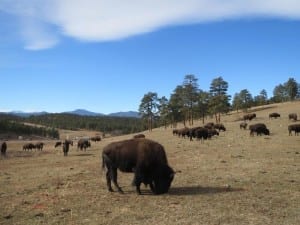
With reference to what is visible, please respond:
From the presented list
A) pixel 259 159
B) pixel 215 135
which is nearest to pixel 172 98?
pixel 215 135

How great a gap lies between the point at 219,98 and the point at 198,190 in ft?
285

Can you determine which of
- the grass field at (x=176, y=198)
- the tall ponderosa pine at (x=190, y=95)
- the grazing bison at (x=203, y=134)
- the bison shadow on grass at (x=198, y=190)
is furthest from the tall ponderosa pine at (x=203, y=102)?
the bison shadow on grass at (x=198, y=190)

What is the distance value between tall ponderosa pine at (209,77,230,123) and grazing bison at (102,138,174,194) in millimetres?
84079

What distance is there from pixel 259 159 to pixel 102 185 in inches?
503

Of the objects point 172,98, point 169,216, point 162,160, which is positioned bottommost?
point 169,216

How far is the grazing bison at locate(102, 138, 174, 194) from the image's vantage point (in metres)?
18.5

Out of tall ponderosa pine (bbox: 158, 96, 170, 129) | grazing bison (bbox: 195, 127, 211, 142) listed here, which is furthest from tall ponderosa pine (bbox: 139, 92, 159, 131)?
grazing bison (bbox: 195, 127, 211, 142)

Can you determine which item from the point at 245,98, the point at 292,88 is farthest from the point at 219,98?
the point at 292,88

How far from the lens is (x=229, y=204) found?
52.2 feet

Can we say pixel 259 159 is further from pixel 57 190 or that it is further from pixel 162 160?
pixel 57 190

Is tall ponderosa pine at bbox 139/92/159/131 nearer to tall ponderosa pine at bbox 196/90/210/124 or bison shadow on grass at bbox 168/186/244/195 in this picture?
tall ponderosa pine at bbox 196/90/210/124

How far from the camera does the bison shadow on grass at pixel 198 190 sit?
18.4 m

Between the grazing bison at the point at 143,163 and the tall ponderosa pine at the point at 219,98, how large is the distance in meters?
84.1

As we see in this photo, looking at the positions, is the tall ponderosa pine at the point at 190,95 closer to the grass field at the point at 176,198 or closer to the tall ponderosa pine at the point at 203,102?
the tall ponderosa pine at the point at 203,102
